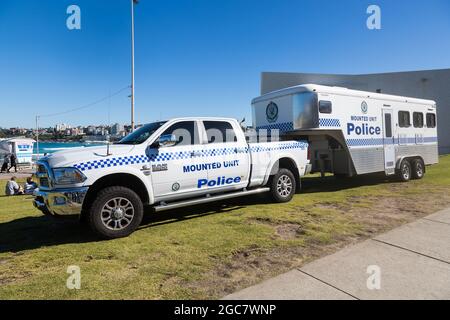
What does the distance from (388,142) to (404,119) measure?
4.47 ft

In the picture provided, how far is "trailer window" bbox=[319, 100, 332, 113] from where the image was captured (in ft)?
30.7

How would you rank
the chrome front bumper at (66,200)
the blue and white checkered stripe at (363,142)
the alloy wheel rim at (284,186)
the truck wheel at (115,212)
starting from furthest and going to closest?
the blue and white checkered stripe at (363,142), the alloy wheel rim at (284,186), the truck wheel at (115,212), the chrome front bumper at (66,200)

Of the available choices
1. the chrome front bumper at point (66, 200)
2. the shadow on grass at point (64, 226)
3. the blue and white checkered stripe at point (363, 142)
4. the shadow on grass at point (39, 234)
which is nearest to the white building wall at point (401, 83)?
the blue and white checkered stripe at point (363, 142)

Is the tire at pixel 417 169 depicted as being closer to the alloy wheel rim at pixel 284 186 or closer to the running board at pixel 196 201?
the alloy wheel rim at pixel 284 186

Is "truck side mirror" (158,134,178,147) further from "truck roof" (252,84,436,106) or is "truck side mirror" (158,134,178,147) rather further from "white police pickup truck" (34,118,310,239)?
"truck roof" (252,84,436,106)

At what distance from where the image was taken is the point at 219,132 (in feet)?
23.6

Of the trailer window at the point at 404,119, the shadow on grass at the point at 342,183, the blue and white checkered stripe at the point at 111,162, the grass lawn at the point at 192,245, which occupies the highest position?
the trailer window at the point at 404,119

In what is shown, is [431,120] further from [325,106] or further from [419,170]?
[325,106]

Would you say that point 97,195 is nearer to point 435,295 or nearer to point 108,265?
point 108,265

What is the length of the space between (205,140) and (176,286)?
11.7ft

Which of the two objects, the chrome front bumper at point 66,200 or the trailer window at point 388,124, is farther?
the trailer window at point 388,124

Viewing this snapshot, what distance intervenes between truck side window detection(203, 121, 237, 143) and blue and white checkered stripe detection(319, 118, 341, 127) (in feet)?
10.3

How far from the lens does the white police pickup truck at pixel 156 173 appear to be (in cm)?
533

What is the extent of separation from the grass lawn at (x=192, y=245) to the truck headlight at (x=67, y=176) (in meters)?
0.75
